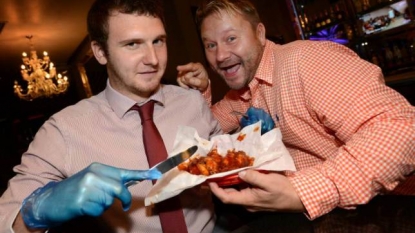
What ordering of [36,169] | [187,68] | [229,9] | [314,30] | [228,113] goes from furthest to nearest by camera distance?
[314,30], [228,113], [187,68], [229,9], [36,169]

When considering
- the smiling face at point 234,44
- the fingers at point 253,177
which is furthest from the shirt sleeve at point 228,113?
the fingers at point 253,177

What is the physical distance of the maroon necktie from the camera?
1.37m

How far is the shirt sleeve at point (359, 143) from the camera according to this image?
46.8 inches

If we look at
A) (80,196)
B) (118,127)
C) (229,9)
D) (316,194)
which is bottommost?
(316,194)

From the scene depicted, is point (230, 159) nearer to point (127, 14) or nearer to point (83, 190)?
point (83, 190)

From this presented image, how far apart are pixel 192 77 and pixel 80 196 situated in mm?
1283

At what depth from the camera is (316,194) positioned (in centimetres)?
118

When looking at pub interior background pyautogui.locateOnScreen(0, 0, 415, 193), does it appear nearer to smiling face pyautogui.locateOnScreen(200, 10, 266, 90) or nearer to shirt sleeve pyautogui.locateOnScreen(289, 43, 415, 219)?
smiling face pyautogui.locateOnScreen(200, 10, 266, 90)

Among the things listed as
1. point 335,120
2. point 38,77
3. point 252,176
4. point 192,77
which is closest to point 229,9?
point 192,77

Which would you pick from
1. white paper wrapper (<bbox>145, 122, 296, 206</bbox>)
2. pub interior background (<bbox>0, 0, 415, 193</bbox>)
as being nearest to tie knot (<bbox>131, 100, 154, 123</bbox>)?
white paper wrapper (<bbox>145, 122, 296, 206</bbox>)

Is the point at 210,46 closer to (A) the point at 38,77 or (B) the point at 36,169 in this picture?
(B) the point at 36,169

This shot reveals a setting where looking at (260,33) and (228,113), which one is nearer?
(260,33)

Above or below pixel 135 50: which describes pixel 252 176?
below

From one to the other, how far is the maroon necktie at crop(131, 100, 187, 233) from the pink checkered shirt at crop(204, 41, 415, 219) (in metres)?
0.55
